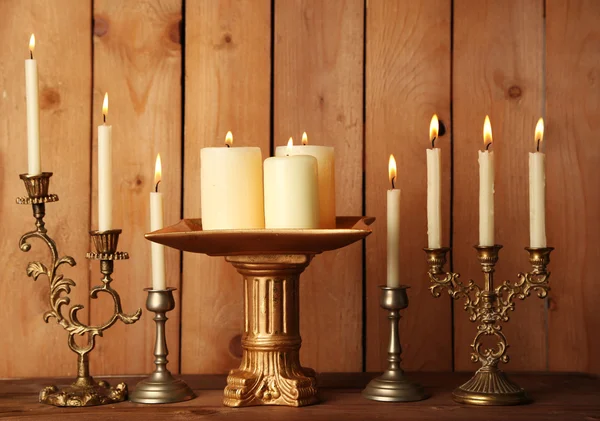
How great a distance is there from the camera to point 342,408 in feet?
2.92

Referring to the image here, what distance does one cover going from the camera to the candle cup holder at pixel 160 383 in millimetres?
920

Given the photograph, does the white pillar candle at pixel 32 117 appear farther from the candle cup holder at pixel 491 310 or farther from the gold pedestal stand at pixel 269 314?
the candle cup holder at pixel 491 310

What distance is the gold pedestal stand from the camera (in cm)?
87

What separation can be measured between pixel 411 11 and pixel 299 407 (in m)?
0.55

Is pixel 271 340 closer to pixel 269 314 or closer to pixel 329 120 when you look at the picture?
pixel 269 314

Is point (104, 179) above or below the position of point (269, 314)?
above

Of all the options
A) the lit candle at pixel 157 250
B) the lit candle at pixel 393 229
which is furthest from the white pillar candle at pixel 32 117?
the lit candle at pixel 393 229

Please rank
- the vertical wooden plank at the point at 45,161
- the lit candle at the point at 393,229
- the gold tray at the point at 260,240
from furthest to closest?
the vertical wooden plank at the point at 45,161
the lit candle at the point at 393,229
the gold tray at the point at 260,240

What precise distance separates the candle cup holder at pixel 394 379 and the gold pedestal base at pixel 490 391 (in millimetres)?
48

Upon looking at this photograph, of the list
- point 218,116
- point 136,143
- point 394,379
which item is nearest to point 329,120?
point 218,116

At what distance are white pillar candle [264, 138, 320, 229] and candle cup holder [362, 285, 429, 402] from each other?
0.14 metres

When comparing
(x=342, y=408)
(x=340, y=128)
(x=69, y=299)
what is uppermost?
(x=340, y=128)

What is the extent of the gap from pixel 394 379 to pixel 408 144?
333mm

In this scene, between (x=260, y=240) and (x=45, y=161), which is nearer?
(x=260, y=240)
